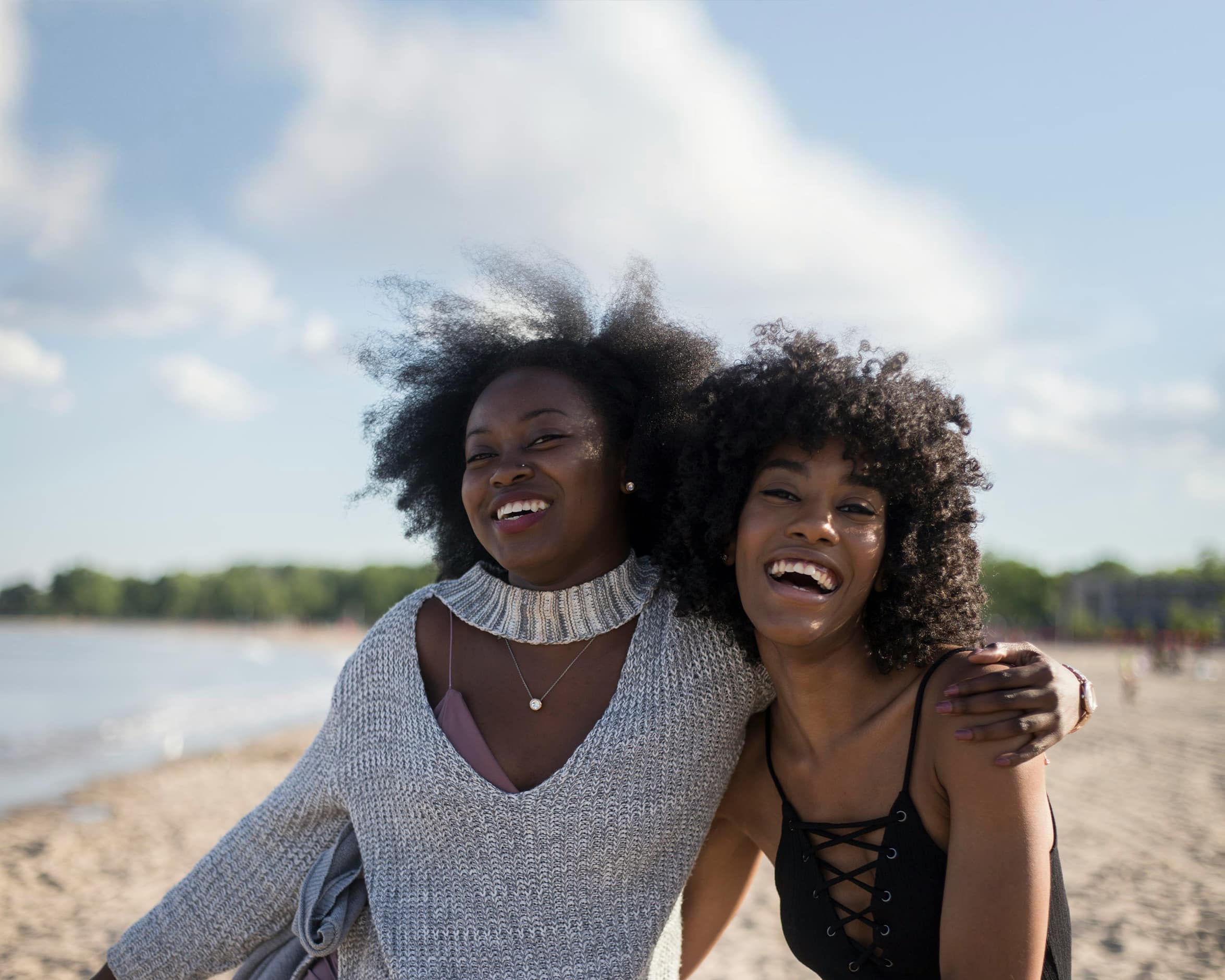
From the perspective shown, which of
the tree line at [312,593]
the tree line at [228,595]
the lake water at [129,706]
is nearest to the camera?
the lake water at [129,706]

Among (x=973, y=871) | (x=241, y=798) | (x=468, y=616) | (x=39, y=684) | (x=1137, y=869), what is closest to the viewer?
(x=973, y=871)

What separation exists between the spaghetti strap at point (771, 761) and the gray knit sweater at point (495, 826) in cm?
5

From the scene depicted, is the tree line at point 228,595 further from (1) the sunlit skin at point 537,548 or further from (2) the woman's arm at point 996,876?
(2) the woman's arm at point 996,876

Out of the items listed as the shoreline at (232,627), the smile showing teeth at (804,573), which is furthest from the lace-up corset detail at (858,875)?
the shoreline at (232,627)

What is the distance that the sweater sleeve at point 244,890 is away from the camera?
3.18m

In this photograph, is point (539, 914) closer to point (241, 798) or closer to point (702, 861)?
point (702, 861)

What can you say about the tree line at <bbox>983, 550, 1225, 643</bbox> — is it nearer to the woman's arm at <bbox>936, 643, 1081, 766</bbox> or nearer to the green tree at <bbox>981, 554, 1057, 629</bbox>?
the green tree at <bbox>981, 554, 1057, 629</bbox>

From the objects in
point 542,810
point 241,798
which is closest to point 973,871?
point 542,810

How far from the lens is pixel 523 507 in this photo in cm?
304

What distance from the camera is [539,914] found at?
2.75 metres

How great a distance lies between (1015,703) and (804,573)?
55 cm

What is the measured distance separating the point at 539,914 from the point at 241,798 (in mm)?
12105

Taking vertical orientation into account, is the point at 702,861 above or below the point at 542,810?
below

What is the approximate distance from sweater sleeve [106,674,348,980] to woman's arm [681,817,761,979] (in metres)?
1.12
